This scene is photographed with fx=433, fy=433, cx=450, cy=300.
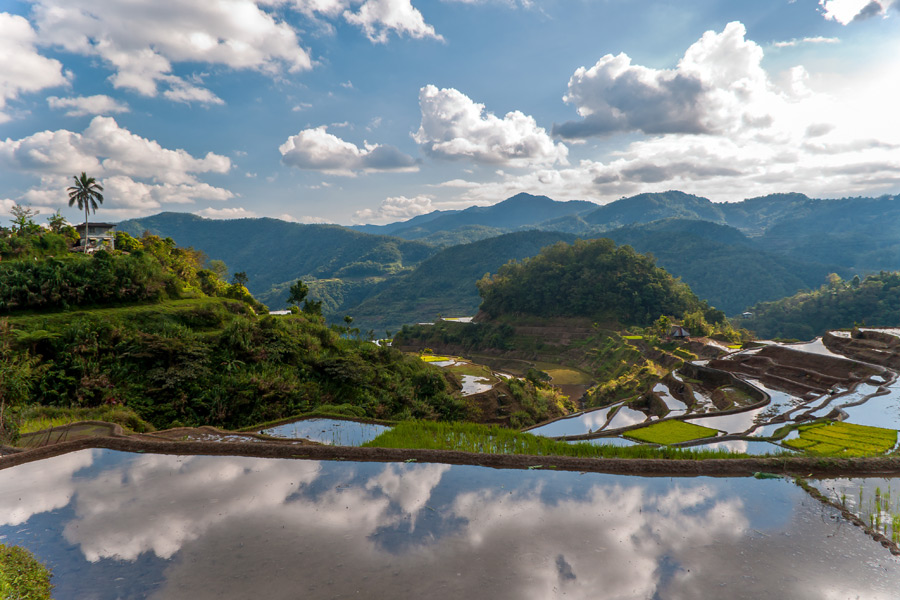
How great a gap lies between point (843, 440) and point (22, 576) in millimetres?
28446

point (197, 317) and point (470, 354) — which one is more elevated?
point (197, 317)


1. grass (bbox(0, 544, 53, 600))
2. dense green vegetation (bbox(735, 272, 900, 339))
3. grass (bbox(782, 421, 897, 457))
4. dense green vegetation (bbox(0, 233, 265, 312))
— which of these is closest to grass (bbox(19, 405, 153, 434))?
dense green vegetation (bbox(0, 233, 265, 312))

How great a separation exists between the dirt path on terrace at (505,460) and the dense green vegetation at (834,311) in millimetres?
110877

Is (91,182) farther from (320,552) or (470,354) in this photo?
(470,354)

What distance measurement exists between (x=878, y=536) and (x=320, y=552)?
14.4 m

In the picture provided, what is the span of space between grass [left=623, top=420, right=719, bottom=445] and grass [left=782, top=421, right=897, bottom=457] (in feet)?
12.6

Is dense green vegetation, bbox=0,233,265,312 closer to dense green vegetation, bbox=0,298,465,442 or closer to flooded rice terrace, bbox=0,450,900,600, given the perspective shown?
dense green vegetation, bbox=0,298,465,442

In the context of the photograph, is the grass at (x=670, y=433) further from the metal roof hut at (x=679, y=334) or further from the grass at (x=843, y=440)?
the metal roof hut at (x=679, y=334)

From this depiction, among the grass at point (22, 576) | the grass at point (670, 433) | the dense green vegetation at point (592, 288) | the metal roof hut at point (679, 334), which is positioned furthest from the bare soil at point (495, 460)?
the dense green vegetation at point (592, 288)

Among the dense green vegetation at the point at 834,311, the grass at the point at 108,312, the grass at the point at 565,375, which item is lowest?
the grass at the point at 565,375

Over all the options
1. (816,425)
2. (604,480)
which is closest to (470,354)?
(816,425)

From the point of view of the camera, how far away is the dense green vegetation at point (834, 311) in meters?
102

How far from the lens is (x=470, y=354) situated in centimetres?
9975

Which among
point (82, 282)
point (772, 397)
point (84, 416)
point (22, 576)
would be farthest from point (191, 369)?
point (772, 397)
